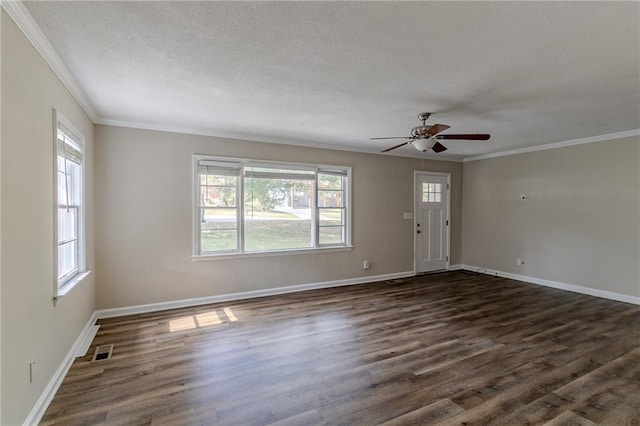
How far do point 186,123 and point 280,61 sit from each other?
2.24m

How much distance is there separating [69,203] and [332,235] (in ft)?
12.2

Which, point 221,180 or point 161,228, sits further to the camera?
point 221,180

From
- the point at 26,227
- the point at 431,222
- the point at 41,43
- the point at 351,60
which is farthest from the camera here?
the point at 431,222

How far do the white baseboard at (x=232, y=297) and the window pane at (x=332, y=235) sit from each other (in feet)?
2.33

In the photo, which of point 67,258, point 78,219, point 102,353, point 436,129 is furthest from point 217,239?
point 436,129

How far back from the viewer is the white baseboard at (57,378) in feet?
6.57

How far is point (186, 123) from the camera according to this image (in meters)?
4.11

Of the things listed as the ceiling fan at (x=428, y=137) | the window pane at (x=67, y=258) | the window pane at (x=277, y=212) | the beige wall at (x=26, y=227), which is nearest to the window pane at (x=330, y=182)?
the window pane at (x=277, y=212)

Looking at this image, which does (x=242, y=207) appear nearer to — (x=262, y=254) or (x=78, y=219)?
(x=262, y=254)

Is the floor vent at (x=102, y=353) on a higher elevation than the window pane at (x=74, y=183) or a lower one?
lower

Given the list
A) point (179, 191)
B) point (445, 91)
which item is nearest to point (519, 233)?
point (445, 91)

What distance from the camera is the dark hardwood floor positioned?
2.14 meters

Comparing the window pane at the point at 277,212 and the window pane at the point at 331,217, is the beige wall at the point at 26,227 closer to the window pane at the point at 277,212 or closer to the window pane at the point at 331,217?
the window pane at the point at 277,212

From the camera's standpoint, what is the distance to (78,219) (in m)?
3.29
